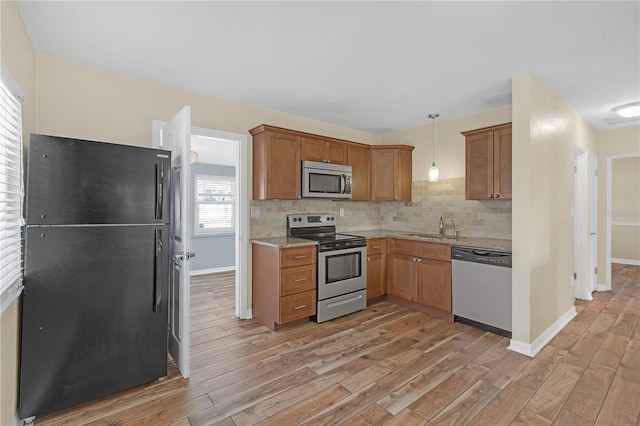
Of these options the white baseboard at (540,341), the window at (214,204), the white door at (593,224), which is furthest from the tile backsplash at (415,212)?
the window at (214,204)

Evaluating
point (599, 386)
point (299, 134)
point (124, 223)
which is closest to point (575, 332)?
point (599, 386)

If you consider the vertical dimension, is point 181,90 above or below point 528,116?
above

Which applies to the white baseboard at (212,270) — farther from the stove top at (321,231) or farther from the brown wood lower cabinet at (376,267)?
the brown wood lower cabinet at (376,267)

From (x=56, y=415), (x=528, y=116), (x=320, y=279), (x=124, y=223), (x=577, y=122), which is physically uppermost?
(x=577, y=122)

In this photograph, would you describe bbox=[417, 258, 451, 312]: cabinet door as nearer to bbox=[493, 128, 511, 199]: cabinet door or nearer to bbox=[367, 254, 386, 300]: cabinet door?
bbox=[367, 254, 386, 300]: cabinet door

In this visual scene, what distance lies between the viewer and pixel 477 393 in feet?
7.12

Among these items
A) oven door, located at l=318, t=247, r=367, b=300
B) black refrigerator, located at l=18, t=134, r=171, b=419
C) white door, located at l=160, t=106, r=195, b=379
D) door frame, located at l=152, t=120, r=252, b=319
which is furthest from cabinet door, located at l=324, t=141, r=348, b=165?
black refrigerator, located at l=18, t=134, r=171, b=419

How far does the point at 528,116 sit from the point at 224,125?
Result: 9.84 feet

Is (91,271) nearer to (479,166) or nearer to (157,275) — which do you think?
(157,275)

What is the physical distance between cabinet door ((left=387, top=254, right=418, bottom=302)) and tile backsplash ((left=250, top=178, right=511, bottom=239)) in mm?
745

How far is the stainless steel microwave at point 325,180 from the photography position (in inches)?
149

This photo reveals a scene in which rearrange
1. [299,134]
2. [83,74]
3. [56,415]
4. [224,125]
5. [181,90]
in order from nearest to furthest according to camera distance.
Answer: [56,415] < [83,74] < [181,90] < [224,125] < [299,134]

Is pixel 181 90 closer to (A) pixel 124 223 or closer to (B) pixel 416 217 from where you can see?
(A) pixel 124 223

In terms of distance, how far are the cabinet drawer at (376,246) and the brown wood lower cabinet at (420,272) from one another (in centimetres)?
10
